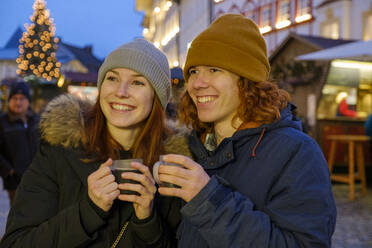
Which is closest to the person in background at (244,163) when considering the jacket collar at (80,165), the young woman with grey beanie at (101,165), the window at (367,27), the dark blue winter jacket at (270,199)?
the dark blue winter jacket at (270,199)

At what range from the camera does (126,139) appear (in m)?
2.36

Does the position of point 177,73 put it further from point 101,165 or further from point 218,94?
point 101,165

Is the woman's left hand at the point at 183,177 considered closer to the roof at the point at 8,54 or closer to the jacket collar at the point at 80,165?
the jacket collar at the point at 80,165

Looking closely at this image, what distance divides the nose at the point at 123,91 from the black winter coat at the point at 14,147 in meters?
3.35

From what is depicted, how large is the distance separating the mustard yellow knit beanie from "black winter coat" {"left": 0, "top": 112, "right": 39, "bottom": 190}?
386 centimetres

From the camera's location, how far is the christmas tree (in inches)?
770

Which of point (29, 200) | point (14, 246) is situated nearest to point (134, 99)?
point (29, 200)

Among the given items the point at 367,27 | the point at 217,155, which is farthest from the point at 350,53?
the point at 367,27

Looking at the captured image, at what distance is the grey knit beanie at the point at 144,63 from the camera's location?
2258mm

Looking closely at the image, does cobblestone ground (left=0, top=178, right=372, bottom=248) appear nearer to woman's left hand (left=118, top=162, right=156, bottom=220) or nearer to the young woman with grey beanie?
the young woman with grey beanie

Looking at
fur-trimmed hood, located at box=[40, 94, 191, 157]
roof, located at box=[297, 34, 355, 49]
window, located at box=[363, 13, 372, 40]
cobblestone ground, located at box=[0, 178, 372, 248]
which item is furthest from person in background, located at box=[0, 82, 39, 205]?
window, located at box=[363, 13, 372, 40]

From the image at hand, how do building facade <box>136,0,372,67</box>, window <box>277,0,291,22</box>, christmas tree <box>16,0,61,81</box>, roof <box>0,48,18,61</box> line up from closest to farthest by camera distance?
building facade <box>136,0,372,67</box> < window <box>277,0,291,22</box> < christmas tree <box>16,0,61,81</box> < roof <box>0,48,18,61</box>

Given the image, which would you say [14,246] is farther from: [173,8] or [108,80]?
[173,8]

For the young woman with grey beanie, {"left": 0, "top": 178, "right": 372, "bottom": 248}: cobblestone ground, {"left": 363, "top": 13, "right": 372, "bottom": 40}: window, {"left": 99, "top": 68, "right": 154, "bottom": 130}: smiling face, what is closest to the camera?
the young woman with grey beanie
